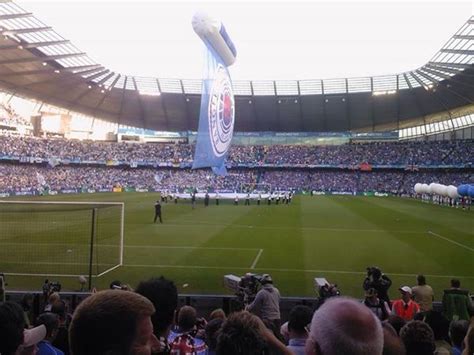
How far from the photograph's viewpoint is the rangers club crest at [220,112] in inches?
735

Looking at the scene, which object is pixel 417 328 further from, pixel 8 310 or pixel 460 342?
pixel 8 310

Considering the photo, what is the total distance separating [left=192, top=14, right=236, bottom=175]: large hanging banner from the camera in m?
17.9

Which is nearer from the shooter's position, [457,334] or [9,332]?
[9,332]

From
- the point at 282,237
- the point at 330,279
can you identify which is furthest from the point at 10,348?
the point at 282,237

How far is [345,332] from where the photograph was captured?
2.17 meters

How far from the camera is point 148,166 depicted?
83875 millimetres

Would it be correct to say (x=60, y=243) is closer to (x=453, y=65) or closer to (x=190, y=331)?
(x=190, y=331)

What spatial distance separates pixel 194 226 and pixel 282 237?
624 centimetres

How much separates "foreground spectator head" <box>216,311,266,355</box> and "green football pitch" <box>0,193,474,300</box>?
433 inches

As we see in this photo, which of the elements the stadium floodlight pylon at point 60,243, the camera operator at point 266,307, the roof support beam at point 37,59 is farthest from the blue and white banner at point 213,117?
the roof support beam at point 37,59

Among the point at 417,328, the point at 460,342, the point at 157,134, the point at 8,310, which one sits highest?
the point at 157,134

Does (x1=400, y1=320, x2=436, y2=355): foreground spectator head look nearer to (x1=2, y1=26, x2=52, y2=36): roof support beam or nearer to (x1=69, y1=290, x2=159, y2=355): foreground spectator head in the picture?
(x1=69, y1=290, x2=159, y2=355): foreground spectator head

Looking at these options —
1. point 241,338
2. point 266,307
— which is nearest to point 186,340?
point 241,338

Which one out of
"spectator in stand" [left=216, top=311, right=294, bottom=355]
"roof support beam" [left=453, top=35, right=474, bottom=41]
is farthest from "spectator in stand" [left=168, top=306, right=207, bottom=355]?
"roof support beam" [left=453, top=35, right=474, bottom=41]
